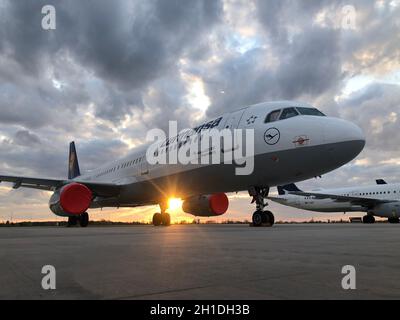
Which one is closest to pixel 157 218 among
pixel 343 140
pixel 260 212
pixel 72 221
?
pixel 72 221

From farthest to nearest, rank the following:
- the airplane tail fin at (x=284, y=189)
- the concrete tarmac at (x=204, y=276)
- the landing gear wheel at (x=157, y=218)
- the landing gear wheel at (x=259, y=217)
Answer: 1. the airplane tail fin at (x=284, y=189)
2. the landing gear wheel at (x=157, y=218)
3. the landing gear wheel at (x=259, y=217)
4. the concrete tarmac at (x=204, y=276)

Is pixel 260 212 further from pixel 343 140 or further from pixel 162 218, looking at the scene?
pixel 162 218

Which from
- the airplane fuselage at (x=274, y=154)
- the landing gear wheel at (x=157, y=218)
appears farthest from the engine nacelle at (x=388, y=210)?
the airplane fuselage at (x=274, y=154)

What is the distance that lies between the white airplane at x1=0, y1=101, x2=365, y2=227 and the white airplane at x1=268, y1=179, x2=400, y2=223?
21.2m

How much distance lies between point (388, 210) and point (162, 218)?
82.7 feet

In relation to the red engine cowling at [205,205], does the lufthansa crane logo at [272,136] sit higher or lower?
higher

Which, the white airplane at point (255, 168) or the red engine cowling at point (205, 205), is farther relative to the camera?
the red engine cowling at point (205, 205)

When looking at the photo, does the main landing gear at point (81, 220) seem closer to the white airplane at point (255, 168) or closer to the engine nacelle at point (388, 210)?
the white airplane at point (255, 168)

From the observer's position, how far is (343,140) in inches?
458

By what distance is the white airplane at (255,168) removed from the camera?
39.0ft

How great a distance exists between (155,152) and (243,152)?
619 centimetres

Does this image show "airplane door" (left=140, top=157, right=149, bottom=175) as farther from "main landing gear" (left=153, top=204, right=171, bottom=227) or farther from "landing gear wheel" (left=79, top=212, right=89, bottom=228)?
"landing gear wheel" (left=79, top=212, right=89, bottom=228)

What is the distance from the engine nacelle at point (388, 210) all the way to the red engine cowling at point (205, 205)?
22537 millimetres
